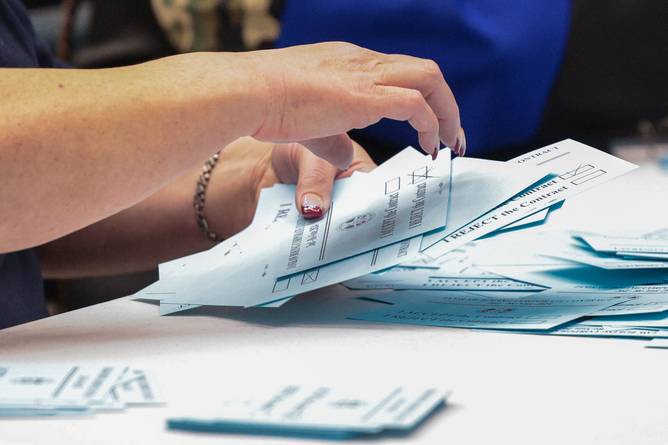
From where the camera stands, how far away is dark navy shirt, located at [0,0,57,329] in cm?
91

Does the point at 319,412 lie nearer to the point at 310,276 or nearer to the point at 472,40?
the point at 310,276

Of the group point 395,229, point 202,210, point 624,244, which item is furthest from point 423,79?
point 202,210

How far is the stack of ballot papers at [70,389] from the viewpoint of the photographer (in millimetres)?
526

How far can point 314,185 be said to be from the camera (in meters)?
0.87

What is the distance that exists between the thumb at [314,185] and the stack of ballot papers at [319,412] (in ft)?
1.06

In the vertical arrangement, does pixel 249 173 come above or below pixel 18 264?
above

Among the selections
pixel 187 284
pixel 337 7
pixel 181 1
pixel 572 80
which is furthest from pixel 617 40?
pixel 187 284

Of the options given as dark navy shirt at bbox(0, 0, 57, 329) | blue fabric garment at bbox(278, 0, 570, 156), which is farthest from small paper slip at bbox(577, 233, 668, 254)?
blue fabric garment at bbox(278, 0, 570, 156)

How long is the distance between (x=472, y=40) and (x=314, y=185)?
2.93 feet

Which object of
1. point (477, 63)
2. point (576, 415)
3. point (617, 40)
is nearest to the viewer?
point (576, 415)

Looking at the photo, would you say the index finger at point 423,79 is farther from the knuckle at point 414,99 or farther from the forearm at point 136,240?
the forearm at point 136,240

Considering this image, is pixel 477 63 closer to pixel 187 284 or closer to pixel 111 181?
pixel 187 284

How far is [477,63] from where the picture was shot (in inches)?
66.2

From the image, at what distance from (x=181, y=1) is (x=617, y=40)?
86 centimetres
